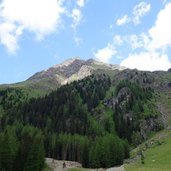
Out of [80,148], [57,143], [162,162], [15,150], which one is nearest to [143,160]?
[162,162]

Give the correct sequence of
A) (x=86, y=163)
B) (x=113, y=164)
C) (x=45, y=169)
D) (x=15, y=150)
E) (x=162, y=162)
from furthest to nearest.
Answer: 1. (x=86, y=163)
2. (x=113, y=164)
3. (x=45, y=169)
4. (x=15, y=150)
5. (x=162, y=162)

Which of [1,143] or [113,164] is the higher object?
[1,143]

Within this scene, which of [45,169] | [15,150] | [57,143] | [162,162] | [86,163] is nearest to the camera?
[162,162]

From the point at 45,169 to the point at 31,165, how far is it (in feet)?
68.5

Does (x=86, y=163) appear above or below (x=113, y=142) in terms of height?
below

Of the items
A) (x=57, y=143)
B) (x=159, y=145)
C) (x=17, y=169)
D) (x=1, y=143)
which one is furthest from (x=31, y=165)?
(x=57, y=143)

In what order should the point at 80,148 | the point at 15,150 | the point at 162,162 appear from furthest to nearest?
the point at 80,148 → the point at 15,150 → the point at 162,162

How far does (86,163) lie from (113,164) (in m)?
17.8

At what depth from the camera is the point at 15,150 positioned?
113000 mm

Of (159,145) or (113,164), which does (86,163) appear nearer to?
(113,164)

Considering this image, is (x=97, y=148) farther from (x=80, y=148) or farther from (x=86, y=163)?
(x=80, y=148)

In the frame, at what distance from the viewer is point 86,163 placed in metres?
152

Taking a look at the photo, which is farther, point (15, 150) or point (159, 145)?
point (159, 145)

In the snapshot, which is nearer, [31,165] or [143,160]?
[31,165]
